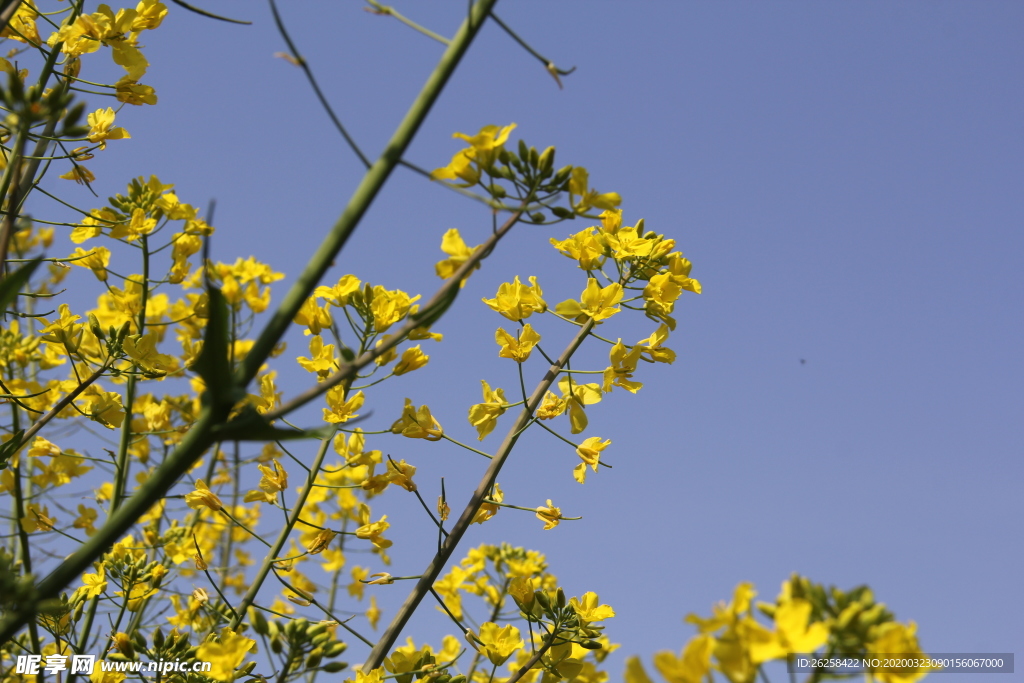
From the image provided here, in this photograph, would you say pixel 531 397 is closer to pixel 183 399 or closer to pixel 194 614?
pixel 194 614

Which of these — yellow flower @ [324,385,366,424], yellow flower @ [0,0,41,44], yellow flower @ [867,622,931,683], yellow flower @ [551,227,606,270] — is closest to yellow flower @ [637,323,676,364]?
yellow flower @ [551,227,606,270]

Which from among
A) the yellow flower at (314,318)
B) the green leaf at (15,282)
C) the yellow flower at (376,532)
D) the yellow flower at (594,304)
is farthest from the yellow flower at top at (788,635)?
the yellow flower at (376,532)

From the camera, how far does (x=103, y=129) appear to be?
2.81m

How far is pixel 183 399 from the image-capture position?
4.50 meters

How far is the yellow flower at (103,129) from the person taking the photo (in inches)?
110

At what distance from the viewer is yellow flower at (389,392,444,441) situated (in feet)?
8.96

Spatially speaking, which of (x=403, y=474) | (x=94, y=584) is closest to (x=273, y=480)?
(x=403, y=474)

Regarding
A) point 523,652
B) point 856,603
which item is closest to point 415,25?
point 856,603

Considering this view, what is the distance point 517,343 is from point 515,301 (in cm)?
15

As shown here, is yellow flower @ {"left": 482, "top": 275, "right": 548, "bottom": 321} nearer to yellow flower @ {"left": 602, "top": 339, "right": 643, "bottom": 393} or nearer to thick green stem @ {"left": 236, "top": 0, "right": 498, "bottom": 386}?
yellow flower @ {"left": 602, "top": 339, "right": 643, "bottom": 393}

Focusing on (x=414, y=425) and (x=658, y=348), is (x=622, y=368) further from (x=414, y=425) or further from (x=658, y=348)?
(x=414, y=425)

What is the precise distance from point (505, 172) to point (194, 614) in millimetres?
3247

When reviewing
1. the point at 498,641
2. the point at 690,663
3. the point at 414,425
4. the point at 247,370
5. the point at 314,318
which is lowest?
the point at 690,663

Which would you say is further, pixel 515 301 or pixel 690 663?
pixel 515 301
